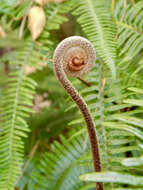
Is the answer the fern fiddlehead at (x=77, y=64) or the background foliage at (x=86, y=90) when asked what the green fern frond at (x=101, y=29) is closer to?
the background foliage at (x=86, y=90)

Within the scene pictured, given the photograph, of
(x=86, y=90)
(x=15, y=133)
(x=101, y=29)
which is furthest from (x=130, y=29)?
(x=15, y=133)

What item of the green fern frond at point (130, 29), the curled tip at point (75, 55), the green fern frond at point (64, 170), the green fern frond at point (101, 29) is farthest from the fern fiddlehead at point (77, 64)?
the green fern frond at point (64, 170)

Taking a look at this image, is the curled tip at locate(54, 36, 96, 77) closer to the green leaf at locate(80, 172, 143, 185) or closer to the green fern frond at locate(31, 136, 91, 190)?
the green leaf at locate(80, 172, 143, 185)

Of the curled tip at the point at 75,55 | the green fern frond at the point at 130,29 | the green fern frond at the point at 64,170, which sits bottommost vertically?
the green fern frond at the point at 64,170

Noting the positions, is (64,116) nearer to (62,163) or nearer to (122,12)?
(62,163)

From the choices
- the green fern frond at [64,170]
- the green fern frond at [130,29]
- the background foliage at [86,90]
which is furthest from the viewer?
the green fern frond at [64,170]

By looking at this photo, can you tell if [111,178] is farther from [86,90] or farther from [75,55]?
[86,90]

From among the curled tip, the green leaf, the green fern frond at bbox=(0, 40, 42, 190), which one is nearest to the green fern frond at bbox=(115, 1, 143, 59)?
the curled tip

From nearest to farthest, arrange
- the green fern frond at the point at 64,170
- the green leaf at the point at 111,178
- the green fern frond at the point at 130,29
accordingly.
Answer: the green leaf at the point at 111,178
the green fern frond at the point at 130,29
the green fern frond at the point at 64,170
